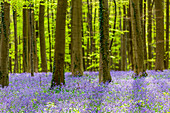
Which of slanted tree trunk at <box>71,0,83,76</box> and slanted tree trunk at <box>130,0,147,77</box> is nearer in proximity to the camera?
slanted tree trunk at <box>130,0,147,77</box>

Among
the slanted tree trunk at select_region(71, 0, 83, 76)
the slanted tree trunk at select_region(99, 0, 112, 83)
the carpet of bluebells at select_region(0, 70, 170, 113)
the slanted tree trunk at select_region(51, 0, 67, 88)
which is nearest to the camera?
the carpet of bluebells at select_region(0, 70, 170, 113)

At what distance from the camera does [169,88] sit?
9.27 meters

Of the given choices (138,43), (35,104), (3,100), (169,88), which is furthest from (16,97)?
(138,43)

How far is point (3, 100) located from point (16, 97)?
58cm

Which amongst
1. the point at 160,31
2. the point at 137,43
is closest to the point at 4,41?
the point at 137,43

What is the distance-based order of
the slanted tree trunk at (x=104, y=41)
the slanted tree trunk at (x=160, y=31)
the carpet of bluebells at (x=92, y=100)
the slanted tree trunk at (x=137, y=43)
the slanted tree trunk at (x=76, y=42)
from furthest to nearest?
1. the slanted tree trunk at (x=160, y=31)
2. the slanted tree trunk at (x=76, y=42)
3. the slanted tree trunk at (x=137, y=43)
4. the slanted tree trunk at (x=104, y=41)
5. the carpet of bluebells at (x=92, y=100)

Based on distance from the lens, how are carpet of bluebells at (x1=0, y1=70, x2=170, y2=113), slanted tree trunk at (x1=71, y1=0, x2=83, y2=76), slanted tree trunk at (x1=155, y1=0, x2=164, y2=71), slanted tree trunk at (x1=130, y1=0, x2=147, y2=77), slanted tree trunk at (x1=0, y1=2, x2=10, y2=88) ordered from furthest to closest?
slanted tree trunk at (x1=155, y1=0, x2=164, y2=71), slanted tree trunk at (x1=71, y1=0, x2=83, y2=76), slanted tree trunk at (x1=130, y1=0, x2=147, y2=77), slanted tree trunk at (x1=0, y1=2, x2=10, y2=88), carpet of bluebells at (x1=0, y1=70, x2=170, y2=113)

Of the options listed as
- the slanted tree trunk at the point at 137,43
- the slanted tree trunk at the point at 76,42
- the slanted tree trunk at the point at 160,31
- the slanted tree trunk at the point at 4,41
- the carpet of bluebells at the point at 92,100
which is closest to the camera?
the carpet of bluebells at the point at 92,100

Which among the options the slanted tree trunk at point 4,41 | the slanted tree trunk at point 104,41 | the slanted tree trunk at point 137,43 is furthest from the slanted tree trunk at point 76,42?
the slanted tree trunk at point 4,41

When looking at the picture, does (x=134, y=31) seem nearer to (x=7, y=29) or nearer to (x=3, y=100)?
(x=7, y=29)

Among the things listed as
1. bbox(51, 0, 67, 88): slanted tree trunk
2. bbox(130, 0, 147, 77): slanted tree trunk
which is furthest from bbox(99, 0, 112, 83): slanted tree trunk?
bbox(130, 0, 147, 77): slanted tree trunk

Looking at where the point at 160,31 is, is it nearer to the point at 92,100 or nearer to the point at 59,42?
the point at 59,42

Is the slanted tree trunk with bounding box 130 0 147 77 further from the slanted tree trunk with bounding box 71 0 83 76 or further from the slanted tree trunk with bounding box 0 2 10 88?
the slanted tree trunk with bounding box 0 2 10 88

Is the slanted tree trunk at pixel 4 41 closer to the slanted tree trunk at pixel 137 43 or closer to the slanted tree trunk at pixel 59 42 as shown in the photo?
the slanted tree trunk at pixel 59 42
